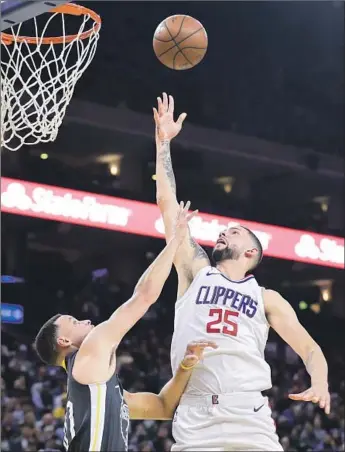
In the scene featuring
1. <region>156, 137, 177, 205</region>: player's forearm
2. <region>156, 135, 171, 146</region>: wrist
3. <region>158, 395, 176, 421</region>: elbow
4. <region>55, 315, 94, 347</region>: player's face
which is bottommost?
<region>158, 395, 176, 421</region>: elbow

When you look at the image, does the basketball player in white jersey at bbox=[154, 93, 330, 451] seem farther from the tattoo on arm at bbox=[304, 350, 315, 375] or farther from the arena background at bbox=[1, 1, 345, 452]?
the arena background at bbox=[1, 1, 345, 452]

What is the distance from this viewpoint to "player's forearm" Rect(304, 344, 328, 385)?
4.32 m

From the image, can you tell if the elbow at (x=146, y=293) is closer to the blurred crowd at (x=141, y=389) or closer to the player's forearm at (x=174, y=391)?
the player's forearm at (x=174, y=391)

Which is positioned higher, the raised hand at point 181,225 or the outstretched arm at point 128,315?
the raised hand at point 181,225

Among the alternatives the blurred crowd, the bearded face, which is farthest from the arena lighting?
the bearded face

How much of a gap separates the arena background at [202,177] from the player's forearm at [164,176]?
8.35 meters

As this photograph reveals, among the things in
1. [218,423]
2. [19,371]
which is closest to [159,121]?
[218,423]

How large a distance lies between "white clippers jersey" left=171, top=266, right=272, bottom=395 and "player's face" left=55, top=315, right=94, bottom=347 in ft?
1.44

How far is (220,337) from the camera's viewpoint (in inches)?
172

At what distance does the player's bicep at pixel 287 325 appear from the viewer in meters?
4.48

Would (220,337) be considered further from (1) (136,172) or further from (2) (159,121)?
(1) (136,172)

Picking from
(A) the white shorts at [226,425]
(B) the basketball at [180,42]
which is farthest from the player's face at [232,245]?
(B) the basketball at [180,42]

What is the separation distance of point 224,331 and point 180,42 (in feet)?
5.87

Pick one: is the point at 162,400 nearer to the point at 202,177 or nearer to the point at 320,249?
the point at 320,249
